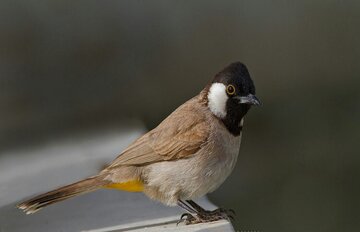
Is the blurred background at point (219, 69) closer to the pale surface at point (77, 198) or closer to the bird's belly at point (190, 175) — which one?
the pale surface at point (77, 198)

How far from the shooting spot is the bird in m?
3.76

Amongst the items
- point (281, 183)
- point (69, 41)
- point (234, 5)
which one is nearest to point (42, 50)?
point (69, 41)

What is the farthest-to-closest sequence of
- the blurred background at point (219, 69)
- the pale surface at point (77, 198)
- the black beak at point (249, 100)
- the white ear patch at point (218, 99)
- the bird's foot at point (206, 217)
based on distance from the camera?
the blurred background at point (219, 69), the white ear patch at point (218, 99), the black beak at point (249, 100), the bird's foot at point (206, 217), the pale surface at point (77, 198)

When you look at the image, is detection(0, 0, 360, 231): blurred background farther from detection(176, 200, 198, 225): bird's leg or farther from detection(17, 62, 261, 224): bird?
detection(176, 200, 198, 225): bird's leg

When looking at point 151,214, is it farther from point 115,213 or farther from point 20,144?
point 20,144

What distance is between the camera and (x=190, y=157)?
382 cm

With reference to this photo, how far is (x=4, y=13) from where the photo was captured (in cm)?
550

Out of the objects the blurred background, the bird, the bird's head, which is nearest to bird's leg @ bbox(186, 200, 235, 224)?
the bird

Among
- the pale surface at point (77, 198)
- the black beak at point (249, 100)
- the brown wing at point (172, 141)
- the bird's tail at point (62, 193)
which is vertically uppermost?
the black beak at point (249, 100)

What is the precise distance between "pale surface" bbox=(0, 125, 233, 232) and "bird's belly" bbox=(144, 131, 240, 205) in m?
0.09

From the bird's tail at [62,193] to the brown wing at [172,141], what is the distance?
0.12 m

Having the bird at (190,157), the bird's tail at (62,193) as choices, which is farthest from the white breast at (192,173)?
the bird's tail at (62,193)

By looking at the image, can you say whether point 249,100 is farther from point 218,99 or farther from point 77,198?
point 77,198

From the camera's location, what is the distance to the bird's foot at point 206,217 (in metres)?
3.66
